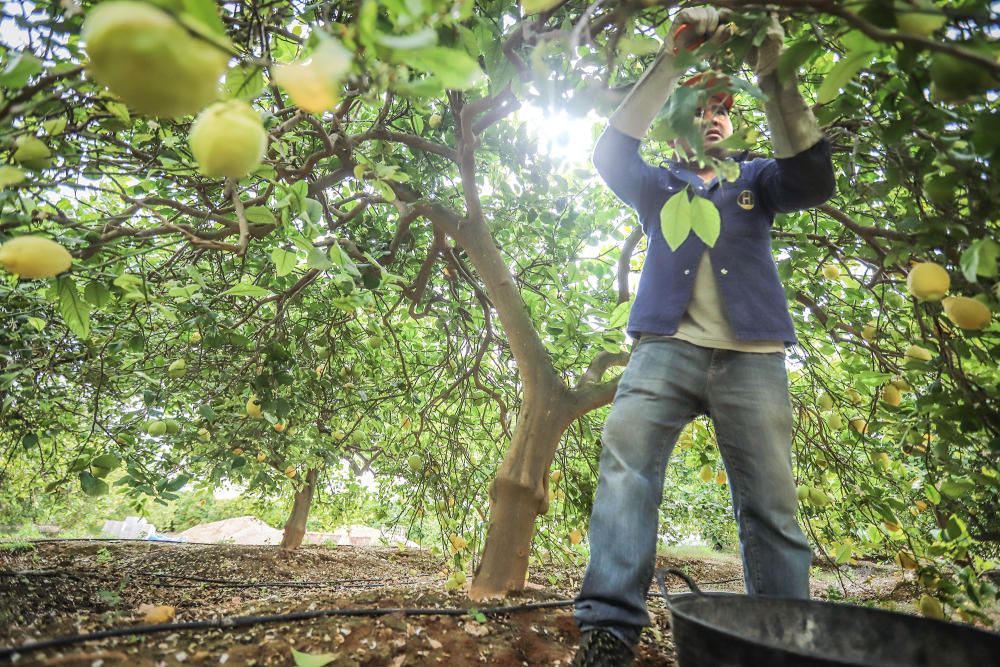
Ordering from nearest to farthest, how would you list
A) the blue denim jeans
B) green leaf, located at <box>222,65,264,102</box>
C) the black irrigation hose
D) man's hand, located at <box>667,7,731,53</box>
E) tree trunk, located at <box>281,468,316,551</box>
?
green leaf, located at <box>222,65,264,102</box>
man's hand, located at <box>667,7,731,53</box>
the black irrigation hose
the blue denim jeans
tree trunk, located at <box>281,468,316,551</box>

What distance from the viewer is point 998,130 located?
0.58 metres

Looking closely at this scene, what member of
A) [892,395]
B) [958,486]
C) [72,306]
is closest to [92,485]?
[72,306]

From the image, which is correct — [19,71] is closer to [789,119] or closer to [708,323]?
[789,119]

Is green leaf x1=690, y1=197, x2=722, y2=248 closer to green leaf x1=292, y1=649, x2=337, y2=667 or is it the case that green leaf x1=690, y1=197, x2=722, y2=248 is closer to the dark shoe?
the dark shoe

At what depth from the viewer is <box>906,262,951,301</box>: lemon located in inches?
37.7

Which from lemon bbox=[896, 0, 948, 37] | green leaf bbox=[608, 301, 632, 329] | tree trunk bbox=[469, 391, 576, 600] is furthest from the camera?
tree trunk bbox=[469, 391, 576, 600]

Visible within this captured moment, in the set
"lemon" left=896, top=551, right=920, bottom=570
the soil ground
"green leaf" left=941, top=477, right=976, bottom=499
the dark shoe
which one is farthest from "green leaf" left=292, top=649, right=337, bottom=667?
"lemon" left=896, top=551, right=920, bottom=570

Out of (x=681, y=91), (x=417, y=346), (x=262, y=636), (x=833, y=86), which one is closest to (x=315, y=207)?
(x=681, y=91)

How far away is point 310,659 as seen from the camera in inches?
50.1

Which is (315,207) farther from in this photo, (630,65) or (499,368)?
(499,368)

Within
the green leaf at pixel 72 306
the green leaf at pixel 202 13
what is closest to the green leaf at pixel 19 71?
the green leaf at pixel 202 13

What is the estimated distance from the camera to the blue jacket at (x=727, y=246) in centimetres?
145

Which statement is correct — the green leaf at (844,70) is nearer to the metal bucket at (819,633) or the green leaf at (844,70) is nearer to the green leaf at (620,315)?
the metal bucket at (819,633)

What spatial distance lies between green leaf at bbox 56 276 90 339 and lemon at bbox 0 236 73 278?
0.27 m
